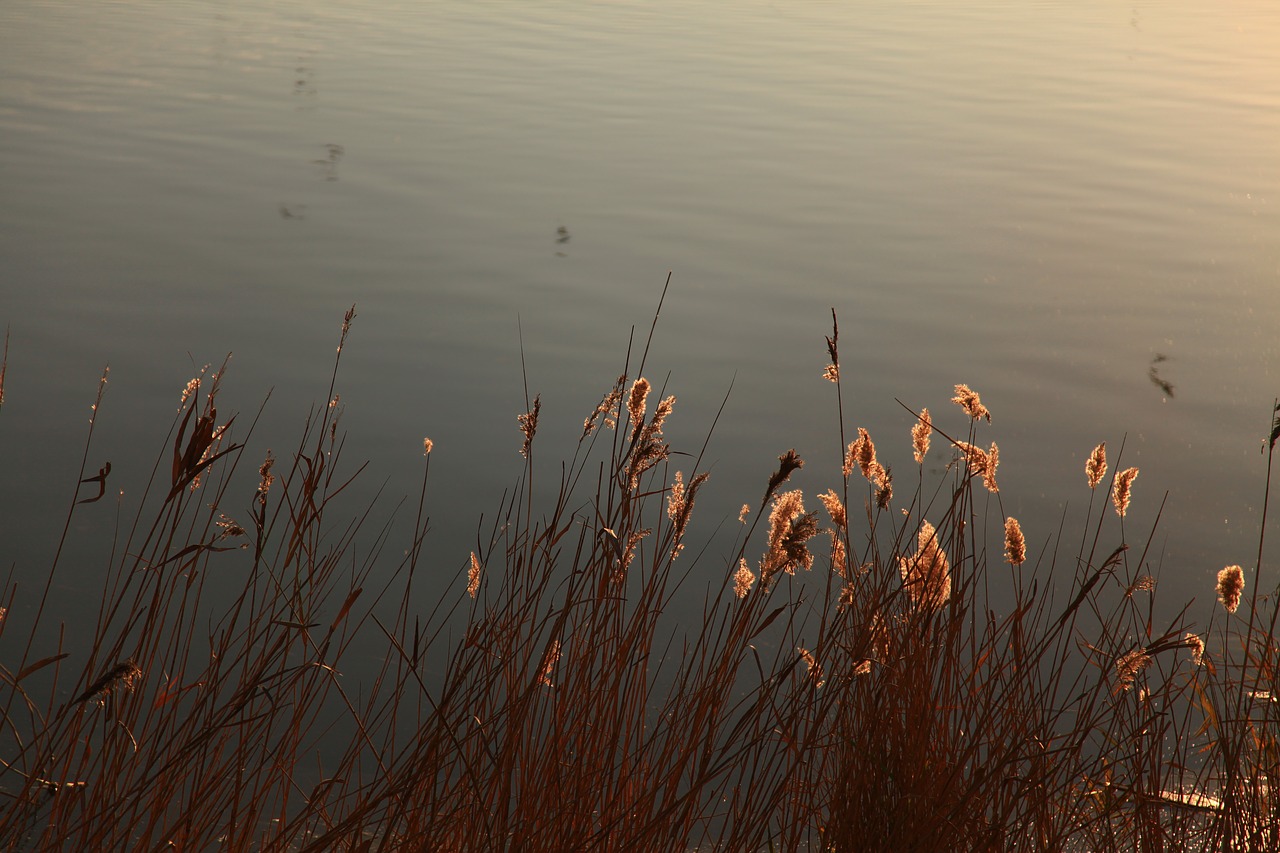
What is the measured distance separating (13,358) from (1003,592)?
3.62 m

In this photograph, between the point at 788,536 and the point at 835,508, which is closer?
the point at 788,536

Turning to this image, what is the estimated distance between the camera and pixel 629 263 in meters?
6.25

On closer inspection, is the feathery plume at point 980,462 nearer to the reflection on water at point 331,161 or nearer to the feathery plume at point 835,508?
the feathery plume at point 835,508

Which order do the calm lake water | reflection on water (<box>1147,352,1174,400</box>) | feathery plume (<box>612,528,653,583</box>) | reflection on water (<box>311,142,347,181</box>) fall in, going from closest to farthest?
feathery plume (<box>612,528,653,583</box>), the calm lake water, reflection on water (<box>1147,352,1174,400</box>), reflection on water (<box>311,142,347,181</box>)

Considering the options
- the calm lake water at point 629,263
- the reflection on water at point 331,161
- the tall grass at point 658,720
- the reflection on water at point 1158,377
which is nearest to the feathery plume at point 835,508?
the tall grass at point 658,720

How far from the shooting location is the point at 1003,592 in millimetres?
3539

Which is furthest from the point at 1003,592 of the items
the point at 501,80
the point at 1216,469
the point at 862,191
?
the point at 501,80

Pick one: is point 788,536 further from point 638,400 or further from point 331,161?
point 331,161

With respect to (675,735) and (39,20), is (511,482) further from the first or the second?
(39,20)

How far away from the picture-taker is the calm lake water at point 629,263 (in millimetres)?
4301

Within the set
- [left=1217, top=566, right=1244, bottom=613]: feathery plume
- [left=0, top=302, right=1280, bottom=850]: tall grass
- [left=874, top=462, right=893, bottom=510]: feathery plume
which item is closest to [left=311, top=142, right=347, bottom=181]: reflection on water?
[left=0, top=302, right=1280, bottom=850]: tall grass

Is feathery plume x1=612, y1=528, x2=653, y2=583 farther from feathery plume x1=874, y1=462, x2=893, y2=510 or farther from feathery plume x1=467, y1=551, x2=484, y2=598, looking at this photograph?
feathery plume x1=874, y1=462, x2=893, y2=510

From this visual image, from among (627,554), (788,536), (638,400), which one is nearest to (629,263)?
(638,400)

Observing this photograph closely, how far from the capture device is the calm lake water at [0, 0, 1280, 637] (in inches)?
169
